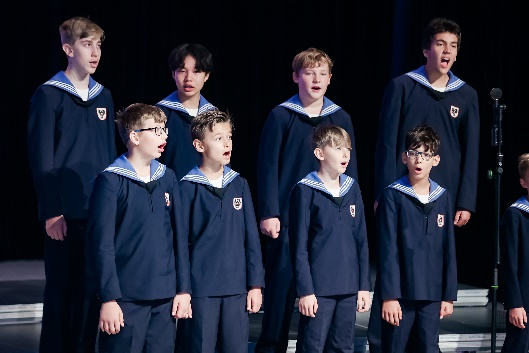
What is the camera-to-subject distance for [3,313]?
18.7ft

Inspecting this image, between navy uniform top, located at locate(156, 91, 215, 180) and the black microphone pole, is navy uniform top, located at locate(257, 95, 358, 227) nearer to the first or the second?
navy uniform top, located at locate(156, 91, 215, 180)

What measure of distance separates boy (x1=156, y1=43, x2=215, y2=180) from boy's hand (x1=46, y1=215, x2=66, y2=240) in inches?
24.6

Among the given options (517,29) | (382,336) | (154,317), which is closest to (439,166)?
(382,336)

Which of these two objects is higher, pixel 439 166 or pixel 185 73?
pixel 185 73

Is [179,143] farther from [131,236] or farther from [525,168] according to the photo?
[525,168]

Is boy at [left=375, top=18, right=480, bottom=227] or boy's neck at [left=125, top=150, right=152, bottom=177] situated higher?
boy at [left=375, top=18, right=480, bottom=227]

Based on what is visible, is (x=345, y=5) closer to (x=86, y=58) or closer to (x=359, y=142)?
(x=359, y=142)

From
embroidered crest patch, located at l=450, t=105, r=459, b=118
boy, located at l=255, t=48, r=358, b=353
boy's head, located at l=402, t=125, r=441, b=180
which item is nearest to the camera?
boy's head, located at l=402, t=125, r=441, b=180

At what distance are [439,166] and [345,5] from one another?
308 cm

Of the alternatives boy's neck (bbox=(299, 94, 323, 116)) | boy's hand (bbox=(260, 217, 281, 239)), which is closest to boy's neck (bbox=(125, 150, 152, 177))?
boy's hand (bbox=(260, 217, 281, 239))

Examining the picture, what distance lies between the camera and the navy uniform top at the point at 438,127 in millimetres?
5266

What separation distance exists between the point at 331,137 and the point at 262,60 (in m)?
3.19

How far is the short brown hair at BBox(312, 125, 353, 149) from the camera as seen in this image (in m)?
4.74

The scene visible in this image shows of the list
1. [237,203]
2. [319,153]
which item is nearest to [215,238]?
[237,203]
